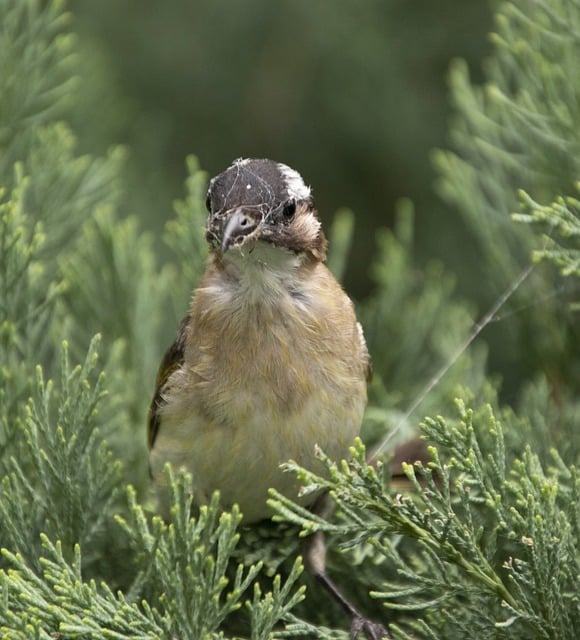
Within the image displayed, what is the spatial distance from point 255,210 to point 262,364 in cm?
48

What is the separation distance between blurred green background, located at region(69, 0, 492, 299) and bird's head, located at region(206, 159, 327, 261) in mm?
2384

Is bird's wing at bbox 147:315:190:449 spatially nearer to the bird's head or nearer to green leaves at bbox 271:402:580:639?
the bird's head

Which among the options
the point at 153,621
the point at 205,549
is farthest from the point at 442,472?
the point at 153,621

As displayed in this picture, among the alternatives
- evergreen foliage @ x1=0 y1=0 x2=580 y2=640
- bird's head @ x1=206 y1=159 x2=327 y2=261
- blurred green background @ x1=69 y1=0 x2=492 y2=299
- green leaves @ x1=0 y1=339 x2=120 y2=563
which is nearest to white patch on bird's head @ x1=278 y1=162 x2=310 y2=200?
bird's head @ x1=206 y1=159 x2=327 y2=261

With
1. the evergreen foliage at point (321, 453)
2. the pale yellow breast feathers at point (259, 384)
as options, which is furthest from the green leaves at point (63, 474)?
the pale yellow breast feathers at point (259, 384)

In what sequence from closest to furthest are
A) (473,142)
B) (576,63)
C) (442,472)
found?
(442,472) → (576,63) → (473,142)

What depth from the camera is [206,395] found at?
3.47m

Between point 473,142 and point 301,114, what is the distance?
2097mm

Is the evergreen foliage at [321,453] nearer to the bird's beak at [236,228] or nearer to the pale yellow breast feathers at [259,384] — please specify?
the pale yellow breast feathers at [259,384]

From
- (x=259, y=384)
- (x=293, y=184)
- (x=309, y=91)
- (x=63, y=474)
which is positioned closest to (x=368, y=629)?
(x=259, y=384)

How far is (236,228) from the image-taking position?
317 centimetres

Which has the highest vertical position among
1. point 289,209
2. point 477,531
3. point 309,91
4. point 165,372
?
point 289,209

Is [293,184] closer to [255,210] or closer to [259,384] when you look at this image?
[255,210]

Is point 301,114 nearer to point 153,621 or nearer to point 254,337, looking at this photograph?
point 254,337
